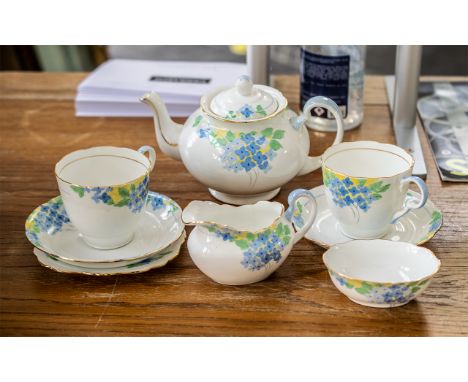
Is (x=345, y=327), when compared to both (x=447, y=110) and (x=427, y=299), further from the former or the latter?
(x=447, y=110)

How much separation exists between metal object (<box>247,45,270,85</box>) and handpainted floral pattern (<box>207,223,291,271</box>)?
1.77 ft

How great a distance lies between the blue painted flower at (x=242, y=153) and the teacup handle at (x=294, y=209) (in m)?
0.12

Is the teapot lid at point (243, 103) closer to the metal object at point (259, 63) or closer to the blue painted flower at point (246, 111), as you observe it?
the blue painted flower at point (246, 111)

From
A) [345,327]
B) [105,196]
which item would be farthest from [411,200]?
[105,196]

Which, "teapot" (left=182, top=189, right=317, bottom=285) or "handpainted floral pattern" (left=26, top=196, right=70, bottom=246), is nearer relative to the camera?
"teapot" (left=182, top=189, right=317, bottom=285)

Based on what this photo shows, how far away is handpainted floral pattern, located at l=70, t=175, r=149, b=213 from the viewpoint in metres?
0.88

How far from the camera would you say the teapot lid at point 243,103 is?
97 centimetres

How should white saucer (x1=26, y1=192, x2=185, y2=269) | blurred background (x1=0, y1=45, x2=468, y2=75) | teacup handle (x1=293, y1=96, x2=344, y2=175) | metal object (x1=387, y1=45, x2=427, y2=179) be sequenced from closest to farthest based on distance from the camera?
white saucer (x1=26, y1=192, x2=185, y2=269) < teacup handle (x1=293, y1=96, x2=344, y2=175) < metal object (x1=387, y1=45, x2=427, y2=179) < blurred background (x1=0, y1=45, x2=468, y2=75)

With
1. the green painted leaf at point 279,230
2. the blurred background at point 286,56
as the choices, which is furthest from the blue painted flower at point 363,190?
the blurred background at point 286,56

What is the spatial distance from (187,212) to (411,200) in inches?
11.8

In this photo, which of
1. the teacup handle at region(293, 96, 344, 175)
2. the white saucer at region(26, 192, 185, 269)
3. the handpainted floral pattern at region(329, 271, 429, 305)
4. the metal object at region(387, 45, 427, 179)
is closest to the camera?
the handpainted floral pattern at region(329, 271, 429, 305)

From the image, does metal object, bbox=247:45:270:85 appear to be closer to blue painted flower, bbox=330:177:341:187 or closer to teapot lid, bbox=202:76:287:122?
teapot lid, bbox=202:76:287:122

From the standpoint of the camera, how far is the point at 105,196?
2.91 ft

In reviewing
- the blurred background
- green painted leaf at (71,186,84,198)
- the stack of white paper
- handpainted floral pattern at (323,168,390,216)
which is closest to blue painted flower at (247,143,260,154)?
handpainted floral pattern at (323,168,390,216)
